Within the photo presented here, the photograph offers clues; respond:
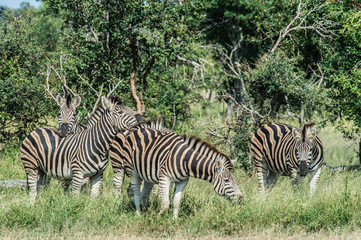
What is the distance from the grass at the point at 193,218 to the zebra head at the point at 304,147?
53 centimetres

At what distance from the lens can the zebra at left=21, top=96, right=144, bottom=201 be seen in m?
7.85

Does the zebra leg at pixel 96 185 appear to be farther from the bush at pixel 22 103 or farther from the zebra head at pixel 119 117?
the bush at pixel 22 103

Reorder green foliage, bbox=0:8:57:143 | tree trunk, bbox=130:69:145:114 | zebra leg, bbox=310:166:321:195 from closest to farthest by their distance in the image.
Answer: zebra leg, bbox=310:166:321:195 → tree trunk, bbox=130:69:145:114 → green foliage, bbox=0:8:57:143

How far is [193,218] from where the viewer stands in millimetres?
6965

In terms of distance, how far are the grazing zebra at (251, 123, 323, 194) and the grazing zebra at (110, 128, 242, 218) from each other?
2010 millimetres

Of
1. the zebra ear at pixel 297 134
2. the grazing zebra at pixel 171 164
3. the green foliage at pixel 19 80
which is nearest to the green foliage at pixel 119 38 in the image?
the green foliage at pixel 19 80

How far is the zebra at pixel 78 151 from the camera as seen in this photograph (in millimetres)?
7852

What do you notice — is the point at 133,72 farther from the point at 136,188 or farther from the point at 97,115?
the point at 136,188

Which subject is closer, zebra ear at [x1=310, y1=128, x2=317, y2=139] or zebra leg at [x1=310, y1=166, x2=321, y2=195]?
zebra ear at [x1=310, y1=128, x2=317, y2=139]

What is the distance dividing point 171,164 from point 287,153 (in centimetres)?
291

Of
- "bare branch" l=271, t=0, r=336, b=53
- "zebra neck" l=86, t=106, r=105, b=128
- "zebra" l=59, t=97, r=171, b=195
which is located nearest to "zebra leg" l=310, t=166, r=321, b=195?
"zebra" l=59, t=97, r=171, b=195

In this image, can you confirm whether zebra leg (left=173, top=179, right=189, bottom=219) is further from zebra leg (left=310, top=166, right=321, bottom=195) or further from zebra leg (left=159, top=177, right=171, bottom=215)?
zebra leg (left=310, top=166, right=321, bottom=195)

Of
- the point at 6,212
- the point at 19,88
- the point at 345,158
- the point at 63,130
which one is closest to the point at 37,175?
the point at 63,130

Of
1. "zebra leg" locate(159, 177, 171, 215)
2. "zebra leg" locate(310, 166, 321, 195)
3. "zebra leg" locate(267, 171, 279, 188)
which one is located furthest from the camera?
"zebra leg" locate(267, 171, 279, 188)
